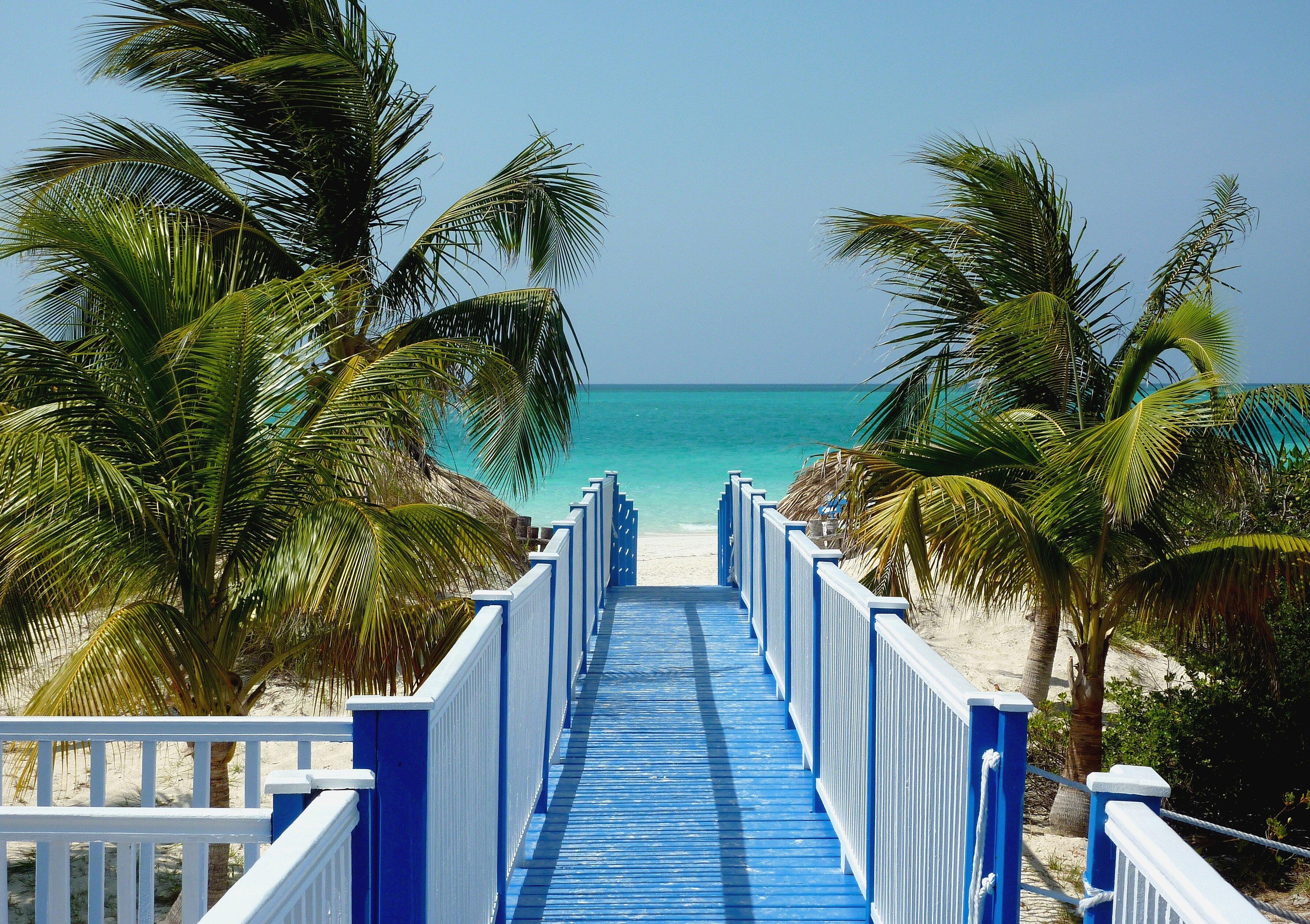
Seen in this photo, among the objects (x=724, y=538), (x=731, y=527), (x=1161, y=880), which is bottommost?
(x=724, y=538)

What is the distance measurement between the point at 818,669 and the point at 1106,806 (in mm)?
3768

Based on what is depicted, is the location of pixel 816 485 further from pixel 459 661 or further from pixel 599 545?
pixel 459 661

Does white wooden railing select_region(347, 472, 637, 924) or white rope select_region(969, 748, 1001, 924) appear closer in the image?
white wooden railing select_region(347, 472, 637, 924)

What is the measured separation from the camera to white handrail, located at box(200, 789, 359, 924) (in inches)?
63.5

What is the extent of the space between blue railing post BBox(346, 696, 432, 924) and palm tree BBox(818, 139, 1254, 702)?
6.99 m

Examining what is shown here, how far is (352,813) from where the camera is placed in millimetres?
2191

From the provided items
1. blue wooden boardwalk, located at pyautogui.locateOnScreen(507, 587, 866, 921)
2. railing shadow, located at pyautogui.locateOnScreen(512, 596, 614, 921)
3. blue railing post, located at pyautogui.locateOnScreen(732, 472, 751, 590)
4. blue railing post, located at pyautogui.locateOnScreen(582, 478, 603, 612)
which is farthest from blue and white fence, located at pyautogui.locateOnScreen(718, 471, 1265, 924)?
blue railing post, located at pyautogui.locateOnScreen(732, 472, 751, 590)

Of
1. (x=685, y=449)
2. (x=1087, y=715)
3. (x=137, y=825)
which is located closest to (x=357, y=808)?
(x=137, y=825)

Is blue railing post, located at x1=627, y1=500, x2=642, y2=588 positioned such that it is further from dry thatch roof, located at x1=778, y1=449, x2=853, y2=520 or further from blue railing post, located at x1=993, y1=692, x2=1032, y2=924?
blue railing post, located at x1=993, y1=692, x2=1032, y2=924

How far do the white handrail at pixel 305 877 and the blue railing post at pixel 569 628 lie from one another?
14.8ft

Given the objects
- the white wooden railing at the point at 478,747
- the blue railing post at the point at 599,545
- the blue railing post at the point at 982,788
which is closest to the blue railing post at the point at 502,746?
the white wooden railing at the point at 478,747

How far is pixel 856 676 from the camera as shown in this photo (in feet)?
15.0

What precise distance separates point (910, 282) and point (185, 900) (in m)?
8.67

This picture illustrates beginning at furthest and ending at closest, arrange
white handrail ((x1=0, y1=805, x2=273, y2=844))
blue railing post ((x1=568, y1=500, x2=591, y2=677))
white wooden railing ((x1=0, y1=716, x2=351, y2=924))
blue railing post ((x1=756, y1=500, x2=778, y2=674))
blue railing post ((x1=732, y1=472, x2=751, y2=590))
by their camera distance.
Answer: blue railing post ((x1=732, y1=472, x2=751, y2=590)), blue railing post ((x1=756, y1=500, x2=778, y2=674)), blue railing post ((x1=568, y1=500, x2=591, y2=677)), white wooden railing ((x1=0, y1=716, x2=351, y2=924)), white handrail ((x1=0, y1=805, x2=273, y2=844))
